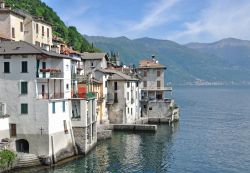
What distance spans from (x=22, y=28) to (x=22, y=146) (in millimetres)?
33335

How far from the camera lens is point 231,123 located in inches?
4582

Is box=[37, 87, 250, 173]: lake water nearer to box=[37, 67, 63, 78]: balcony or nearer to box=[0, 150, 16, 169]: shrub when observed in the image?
box=[0, 150, 16, 169]: shrub

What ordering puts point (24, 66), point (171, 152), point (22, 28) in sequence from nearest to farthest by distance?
point (24, 66) < point (171, 152) < point (22, 28)

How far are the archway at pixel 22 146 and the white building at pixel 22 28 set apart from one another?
20168mm

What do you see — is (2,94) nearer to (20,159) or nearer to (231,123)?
(20,159)

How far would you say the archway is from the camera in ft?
185

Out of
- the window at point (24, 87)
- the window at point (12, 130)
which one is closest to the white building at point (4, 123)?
the window at point (12, 130)

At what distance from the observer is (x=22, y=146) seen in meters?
57.2

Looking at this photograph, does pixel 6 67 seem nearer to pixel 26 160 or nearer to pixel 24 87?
pixel 24 87

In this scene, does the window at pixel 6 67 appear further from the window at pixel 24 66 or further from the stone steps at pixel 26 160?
the stone steps at pixel 26 160

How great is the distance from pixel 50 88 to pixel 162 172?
19.5 meters

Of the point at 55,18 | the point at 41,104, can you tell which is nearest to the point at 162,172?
the point at 41,104

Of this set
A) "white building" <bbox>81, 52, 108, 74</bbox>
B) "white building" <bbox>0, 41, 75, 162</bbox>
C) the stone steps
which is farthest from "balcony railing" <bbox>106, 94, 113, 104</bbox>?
the stone steps

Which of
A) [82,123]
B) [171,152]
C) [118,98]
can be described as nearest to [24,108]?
[82,123]
